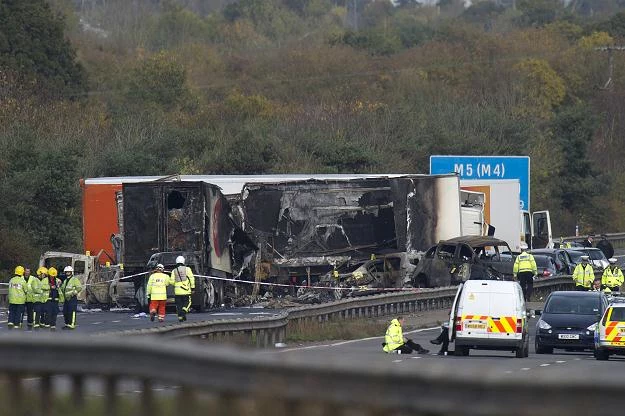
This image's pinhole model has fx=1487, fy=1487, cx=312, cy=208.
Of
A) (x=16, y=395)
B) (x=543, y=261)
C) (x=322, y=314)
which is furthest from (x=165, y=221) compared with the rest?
(x=16, y=395)

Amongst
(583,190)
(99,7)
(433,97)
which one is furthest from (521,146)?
(99,7)

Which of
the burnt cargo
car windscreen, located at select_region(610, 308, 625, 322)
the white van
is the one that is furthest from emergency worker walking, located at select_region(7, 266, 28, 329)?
car windscreen, located at select_region(610, 308, 625, 322)

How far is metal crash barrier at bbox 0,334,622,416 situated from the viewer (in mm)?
3479

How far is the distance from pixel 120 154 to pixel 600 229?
3529 cm

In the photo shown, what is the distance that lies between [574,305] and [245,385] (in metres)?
27.6

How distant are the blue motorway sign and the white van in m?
27.2

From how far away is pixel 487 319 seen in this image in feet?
88.3

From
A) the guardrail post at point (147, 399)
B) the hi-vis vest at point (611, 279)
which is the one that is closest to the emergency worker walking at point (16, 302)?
the hi-vis vest at point (611, 279)

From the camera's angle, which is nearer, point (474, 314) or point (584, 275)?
point (474, 314)

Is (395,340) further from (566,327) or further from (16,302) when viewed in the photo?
(16,302)

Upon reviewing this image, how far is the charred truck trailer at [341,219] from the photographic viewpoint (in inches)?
1609

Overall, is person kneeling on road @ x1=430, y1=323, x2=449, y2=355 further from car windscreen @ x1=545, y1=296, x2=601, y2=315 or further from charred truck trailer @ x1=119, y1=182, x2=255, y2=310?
charred truck trailer @ x1=119, y1=182, x2=255, y2=310

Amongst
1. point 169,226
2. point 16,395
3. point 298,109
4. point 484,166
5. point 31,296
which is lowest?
point 31,296

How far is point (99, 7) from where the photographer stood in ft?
611
